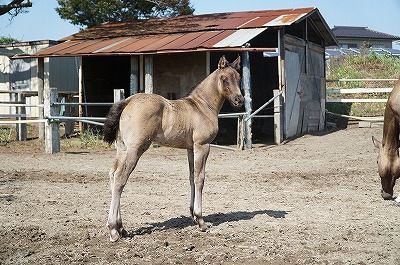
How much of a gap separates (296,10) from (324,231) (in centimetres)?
1390

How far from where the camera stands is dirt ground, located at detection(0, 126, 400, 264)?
17.6 ft

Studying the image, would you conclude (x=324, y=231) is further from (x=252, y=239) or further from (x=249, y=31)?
(x=249, y=31)

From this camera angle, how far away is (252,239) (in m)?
5.87

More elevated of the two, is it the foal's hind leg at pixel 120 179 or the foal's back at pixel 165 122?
the foal's back at pixel 165 122

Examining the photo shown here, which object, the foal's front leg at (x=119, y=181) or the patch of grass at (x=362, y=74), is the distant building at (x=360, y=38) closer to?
the patch of grass at (x=362, y=74)

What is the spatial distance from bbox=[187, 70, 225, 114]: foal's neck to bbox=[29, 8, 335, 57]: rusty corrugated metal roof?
331 inches

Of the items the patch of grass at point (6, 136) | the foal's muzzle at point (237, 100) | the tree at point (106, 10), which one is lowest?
the patch of grass at point (6, 136)

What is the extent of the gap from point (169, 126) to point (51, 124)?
867 centimetres

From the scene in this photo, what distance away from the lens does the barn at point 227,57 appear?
16703mm

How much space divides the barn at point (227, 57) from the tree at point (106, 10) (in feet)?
22.0

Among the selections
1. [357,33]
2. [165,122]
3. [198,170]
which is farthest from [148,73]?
[357,33]

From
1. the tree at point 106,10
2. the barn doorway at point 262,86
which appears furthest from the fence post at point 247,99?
the tree at point 106,10

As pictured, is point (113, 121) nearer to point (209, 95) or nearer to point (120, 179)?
point (120, 179)

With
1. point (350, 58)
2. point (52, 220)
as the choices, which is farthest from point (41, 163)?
point (350, 58)
